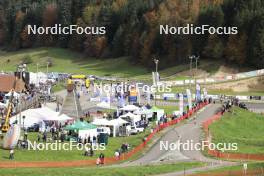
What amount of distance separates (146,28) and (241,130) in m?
82.7

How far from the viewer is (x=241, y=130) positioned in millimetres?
63062

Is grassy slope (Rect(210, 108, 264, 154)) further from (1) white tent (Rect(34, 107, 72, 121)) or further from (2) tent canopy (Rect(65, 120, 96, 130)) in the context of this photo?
(1) white tent (Rect(34, 107, 72, 121))

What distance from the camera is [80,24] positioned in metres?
167

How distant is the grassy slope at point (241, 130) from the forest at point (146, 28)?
1691 inches

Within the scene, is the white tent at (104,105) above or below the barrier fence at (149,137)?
above

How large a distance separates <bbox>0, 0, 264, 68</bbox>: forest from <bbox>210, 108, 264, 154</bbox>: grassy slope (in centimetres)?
4295

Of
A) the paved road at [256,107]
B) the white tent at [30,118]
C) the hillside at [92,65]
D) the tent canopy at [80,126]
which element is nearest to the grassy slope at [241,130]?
the paved road at [256,107]

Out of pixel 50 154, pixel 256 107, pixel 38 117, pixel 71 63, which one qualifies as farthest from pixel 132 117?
pixel 71 63

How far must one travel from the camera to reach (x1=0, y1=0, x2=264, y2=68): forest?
376 ft

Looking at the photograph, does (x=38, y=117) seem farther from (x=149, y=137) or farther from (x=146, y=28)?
(x=146, y=28)

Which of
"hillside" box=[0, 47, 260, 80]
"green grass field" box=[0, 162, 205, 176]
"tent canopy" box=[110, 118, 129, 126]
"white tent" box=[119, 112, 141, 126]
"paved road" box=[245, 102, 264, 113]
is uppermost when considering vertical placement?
"hillside" box=[0, 47, 260, 80]

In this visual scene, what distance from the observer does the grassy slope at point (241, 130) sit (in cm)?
5187

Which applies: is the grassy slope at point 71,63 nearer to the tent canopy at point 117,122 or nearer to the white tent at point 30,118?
the white tent at point 30,118

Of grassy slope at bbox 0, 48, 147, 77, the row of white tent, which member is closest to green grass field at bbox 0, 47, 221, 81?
grassy slope at bbox 0, 48, 147, 77
